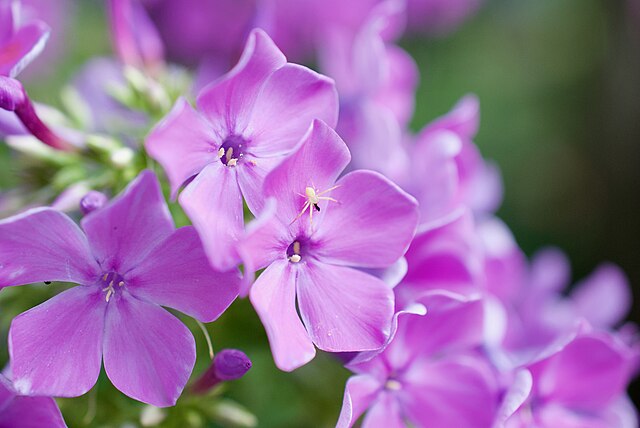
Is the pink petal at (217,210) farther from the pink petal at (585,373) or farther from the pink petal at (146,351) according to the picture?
the pink petal at (585,373)

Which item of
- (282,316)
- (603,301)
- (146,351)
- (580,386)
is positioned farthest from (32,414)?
(603,301)

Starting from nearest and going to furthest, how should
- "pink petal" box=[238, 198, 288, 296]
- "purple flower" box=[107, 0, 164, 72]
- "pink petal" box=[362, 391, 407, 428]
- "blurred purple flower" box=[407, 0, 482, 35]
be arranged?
"pink petal" box=[238, 198, 288, 296] < "pink petal" box=[362, 391, 407, 428] < "purple flower" box=[107, 0, 164, 72] < "blurred purple flower" box=[407, 0, 482, 35]

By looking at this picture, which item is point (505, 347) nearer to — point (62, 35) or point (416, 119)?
point (416, 119)

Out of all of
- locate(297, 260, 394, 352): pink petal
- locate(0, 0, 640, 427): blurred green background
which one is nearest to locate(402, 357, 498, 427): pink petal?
locate(297, 260, 394, 352): pink petal

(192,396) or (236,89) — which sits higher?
(236,89)

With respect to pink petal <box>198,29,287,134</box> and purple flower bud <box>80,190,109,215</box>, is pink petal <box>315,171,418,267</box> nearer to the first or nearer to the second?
pink petal <box>198,29,287,134</box>

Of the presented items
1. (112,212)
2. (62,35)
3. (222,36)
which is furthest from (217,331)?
(62,35)

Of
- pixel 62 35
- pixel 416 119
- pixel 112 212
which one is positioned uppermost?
pixel 112 212
